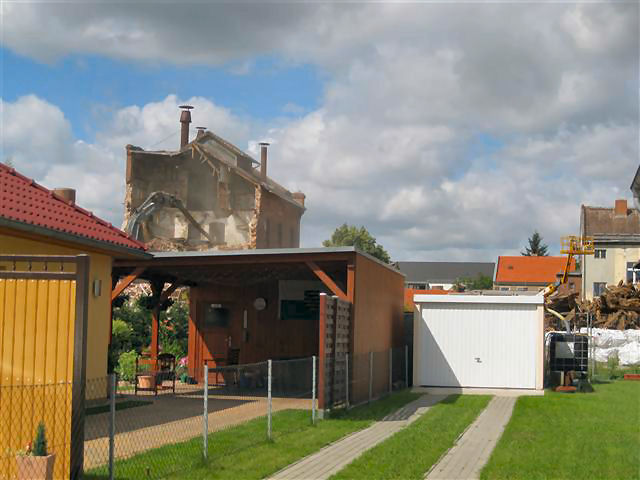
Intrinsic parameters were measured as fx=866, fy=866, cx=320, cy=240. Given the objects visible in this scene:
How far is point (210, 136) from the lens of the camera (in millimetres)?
54344

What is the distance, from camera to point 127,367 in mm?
23469

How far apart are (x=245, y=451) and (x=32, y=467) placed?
3.69 metres

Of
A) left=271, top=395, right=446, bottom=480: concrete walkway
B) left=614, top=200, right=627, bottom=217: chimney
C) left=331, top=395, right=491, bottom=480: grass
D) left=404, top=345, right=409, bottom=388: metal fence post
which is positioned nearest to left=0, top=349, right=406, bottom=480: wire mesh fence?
left=404, top=345, right=409, bottom=388: metal fence post

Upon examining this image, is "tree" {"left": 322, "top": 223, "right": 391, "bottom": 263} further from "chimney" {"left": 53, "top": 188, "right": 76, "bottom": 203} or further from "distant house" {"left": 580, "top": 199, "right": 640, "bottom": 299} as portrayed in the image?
"chimney" {"left": 53, "top": 188, "right": 76, "bottom": 203}

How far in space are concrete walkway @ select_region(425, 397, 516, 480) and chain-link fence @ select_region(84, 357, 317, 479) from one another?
2771mm

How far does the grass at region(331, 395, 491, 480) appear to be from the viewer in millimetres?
10570

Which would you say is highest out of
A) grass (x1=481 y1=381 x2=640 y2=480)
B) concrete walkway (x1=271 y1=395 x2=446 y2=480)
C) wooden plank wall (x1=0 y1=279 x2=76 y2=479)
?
wooden plank wall (x1=0 y1=279 x2=76 y2=479)

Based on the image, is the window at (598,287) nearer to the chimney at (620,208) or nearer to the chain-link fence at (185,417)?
the chimney at (620,208)

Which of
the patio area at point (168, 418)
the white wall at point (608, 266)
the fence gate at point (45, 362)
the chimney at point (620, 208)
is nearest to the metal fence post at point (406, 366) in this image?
the patio area at point (168, 418)

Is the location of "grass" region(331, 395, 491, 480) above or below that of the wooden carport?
below

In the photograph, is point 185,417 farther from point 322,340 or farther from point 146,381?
point 146,381

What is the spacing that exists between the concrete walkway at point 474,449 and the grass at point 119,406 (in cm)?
663

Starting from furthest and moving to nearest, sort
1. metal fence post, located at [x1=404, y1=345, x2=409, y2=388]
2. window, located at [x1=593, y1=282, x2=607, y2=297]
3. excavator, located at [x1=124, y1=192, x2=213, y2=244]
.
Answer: window, located at [x1=593, y1=282, x2=607, y2=297] < excavator, located at [x1=124, y1=192, x2=213, y2=244] < metal fence post, located at [x1=404, y1=345, x2=409, y2=388]

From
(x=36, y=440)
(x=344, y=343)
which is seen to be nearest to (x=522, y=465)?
(x=36, y=440)
